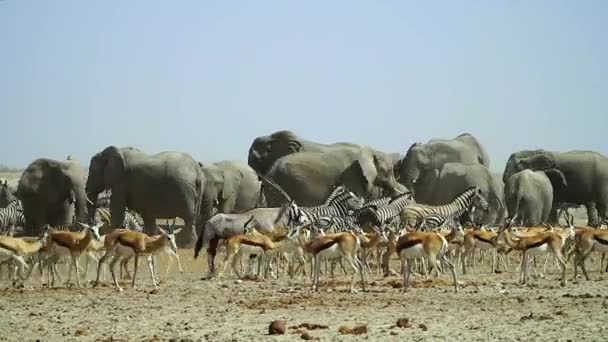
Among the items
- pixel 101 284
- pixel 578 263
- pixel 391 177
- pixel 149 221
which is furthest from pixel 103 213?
pixel 578 263

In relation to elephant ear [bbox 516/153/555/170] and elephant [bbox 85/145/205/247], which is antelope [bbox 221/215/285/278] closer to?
elephant [bbox 85/145/205/247]

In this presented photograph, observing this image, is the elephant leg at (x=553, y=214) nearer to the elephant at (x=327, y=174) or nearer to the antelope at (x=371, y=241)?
the elephant at (x=327, y=174)

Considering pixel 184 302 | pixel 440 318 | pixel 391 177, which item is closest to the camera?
pixel 440 318

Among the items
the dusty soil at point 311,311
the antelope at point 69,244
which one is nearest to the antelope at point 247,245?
the dusty soil at point 311,311

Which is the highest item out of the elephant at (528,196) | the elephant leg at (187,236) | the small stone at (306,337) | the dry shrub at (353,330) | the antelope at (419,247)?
the antelope at (419,247)

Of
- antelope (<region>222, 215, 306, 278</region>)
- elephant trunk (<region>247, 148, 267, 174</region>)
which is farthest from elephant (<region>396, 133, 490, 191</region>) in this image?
antelope (<region>222, 215, 306, 278</region>)

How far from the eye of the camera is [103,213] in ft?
133

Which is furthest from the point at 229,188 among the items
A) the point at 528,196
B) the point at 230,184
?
the point at 528,196

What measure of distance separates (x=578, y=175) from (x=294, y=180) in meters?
12.1

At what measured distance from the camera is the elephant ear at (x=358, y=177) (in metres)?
38.1

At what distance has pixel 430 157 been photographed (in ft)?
140

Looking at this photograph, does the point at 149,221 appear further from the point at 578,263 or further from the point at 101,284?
the point at 578,263

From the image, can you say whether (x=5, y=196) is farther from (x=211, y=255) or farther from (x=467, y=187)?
(x=211, y=255)

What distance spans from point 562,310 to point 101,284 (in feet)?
31.4
